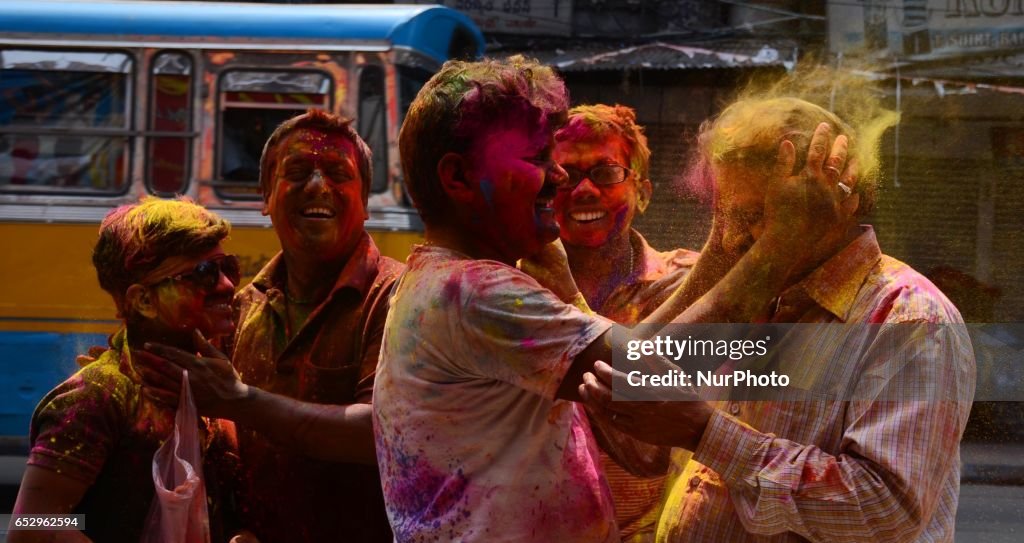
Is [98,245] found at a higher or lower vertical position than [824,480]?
higher

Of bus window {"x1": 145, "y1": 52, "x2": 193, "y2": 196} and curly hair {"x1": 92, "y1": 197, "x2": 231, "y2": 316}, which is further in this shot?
bus window {"x1": 145, "y1": 52, "x2": 193, "y2": 196}

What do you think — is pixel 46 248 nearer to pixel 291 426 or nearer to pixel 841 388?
pixel 291 426

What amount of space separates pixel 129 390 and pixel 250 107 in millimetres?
4629

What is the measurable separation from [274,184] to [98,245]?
523 mm

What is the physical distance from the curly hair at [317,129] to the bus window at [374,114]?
3800 millimetres

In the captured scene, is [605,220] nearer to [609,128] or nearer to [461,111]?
[609,128]

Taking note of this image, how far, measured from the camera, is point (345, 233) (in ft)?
9.98

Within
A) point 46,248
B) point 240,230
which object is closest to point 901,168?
point 240,230

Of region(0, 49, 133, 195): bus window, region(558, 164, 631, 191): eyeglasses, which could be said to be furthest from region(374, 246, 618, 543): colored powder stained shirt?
region(0, 49, 133, 195): bus window

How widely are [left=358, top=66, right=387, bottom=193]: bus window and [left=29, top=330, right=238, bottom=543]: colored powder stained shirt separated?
173 inches

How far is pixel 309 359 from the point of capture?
2.88m

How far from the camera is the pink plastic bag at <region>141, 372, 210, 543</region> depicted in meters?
2.48

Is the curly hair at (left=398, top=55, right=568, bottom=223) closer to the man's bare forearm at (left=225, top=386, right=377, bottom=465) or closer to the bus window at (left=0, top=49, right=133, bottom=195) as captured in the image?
the man's bare forearm at (left=225, top=386, right=377, bottom=465)

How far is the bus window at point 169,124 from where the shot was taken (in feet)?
23.1
